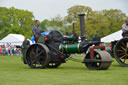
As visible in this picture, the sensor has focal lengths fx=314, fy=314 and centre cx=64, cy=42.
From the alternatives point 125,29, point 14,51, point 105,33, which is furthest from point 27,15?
point 125,29

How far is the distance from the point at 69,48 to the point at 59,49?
47cm

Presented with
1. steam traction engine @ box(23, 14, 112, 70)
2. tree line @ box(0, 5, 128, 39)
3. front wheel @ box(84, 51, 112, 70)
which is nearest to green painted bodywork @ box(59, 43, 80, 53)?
steam traction engine @ box(23, 14, 112, 70)

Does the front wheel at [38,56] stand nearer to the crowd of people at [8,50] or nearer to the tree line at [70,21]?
the crowd of people at [8,50]

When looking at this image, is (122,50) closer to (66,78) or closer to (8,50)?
(66,78)

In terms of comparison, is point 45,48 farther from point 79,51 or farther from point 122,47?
point 122,47

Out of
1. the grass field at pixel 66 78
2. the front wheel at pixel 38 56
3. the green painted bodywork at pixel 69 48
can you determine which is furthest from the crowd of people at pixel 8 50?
the grass field at pixel 66 78

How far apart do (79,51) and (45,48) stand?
3.97ft

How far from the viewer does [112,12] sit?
71312 mm

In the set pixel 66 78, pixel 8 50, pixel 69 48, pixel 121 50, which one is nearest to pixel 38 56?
pixel 69 48

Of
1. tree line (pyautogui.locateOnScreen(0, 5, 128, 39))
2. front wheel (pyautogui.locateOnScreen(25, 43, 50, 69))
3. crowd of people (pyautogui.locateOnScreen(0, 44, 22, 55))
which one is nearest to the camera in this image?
front wheel (pyautogui.locateOnScreen(25, 43, 50, 69))

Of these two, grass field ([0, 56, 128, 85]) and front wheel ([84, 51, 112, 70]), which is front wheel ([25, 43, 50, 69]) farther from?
grass field ([0, 56, 128, 85])

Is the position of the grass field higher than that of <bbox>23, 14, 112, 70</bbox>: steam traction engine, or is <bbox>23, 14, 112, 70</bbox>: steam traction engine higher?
<bbox>23, 14, 112, 70</bbox>: steam traction engine

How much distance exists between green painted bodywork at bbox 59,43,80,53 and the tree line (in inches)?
1870

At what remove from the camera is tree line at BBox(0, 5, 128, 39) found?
6231 centimetres
